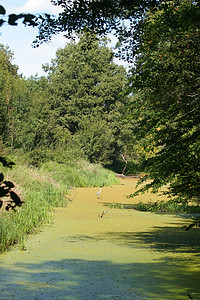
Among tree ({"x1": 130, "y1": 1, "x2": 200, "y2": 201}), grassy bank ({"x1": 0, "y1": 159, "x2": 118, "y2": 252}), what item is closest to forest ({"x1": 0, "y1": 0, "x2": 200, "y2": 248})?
tree ({"x1": 130, "y1": 1, "x2": 200, "y2": 201})

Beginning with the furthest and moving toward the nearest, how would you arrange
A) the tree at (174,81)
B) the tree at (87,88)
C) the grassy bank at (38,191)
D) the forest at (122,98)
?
the tree at (87,88) → the grassy bank at (38,191) → the tree at (174,81) → the forest at (122,98)

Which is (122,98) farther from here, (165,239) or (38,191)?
(165,239)

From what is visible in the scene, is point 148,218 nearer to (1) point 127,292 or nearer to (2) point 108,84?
(1) point 127,292

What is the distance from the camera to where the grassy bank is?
7.06m

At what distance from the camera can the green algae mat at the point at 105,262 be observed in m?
4.41

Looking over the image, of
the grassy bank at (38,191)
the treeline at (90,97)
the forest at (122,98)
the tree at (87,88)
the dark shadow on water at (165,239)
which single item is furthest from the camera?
the tree at (87,88)

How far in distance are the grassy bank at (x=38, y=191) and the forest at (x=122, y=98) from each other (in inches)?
26.4

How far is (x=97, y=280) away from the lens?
4.81 metres

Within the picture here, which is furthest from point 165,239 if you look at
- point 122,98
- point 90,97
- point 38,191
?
point 90,97

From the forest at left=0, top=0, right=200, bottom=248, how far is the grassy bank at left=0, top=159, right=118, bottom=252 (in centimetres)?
67

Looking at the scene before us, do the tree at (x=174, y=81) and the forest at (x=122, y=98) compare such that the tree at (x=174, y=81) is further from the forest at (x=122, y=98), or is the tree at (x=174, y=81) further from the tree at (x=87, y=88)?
the tree at (x=87, y=88)

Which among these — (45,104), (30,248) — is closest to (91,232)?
(30,248)

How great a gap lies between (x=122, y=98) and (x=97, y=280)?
22.7 m

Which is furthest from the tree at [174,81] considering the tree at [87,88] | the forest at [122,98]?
the tree at [87,88]
